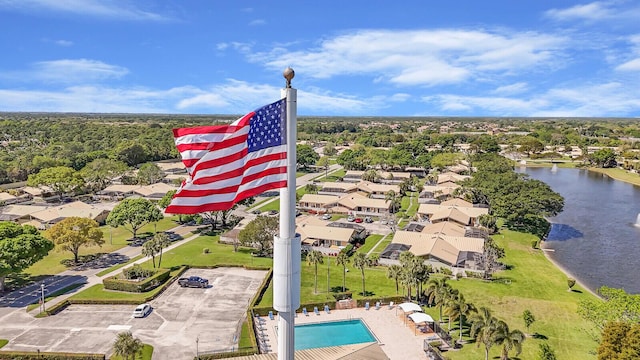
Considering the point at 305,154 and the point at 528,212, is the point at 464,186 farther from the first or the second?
the point at 305,154

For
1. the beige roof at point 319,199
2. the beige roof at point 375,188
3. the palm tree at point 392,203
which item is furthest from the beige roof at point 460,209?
the beige roof at point 375,188

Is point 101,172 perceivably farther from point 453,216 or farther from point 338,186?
point 453,216

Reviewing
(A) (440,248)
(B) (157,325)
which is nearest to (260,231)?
(B) (157,325)

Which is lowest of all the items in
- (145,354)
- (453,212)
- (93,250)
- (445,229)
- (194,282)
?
(145,354)

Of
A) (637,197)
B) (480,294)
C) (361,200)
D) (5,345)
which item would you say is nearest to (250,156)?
(5,345)

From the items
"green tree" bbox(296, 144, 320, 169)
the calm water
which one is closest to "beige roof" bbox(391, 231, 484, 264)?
the calm water

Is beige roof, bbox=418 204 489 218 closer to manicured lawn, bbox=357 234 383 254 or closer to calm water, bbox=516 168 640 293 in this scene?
calm water, bbox=516 168 640 293

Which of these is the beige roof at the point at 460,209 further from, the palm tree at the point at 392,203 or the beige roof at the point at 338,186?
the beige roof at the point at 338,186
